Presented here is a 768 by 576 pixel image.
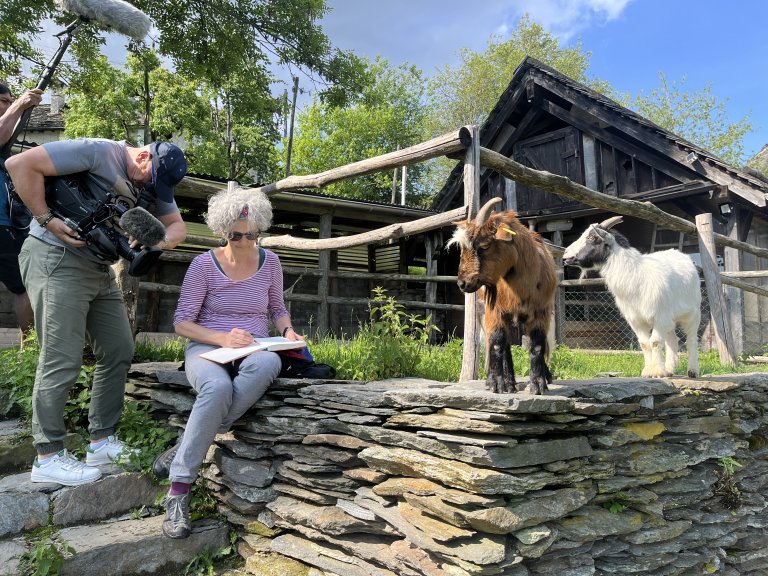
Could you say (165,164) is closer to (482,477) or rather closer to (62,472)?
(62,472)

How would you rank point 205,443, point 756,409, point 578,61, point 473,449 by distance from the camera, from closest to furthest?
point 473,449 < point 205,443 < point 756,409 < point 578,61

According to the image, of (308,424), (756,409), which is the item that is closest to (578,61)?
(756,409)

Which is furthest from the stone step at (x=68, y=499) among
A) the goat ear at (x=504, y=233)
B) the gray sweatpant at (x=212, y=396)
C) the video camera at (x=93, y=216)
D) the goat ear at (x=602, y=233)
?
the goat ear at (x=602, y=233)

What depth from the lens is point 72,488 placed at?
120 inches

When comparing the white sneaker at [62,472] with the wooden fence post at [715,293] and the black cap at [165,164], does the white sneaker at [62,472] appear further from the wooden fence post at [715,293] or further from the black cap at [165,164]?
the wooden fence post at [715,293]

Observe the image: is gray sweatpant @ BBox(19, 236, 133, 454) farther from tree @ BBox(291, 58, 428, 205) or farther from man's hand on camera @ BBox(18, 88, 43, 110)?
tree @ BBox(291, 58, 428, 205)

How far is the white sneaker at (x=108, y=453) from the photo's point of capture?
330cm

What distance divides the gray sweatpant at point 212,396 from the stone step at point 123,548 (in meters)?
0.38

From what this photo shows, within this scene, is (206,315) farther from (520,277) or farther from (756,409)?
(756,409)

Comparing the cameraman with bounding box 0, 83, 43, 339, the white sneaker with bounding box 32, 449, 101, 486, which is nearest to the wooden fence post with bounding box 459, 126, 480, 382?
the white sneaker with bounding box 32, 449, 101, 486

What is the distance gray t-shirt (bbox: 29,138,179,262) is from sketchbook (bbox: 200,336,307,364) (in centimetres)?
83

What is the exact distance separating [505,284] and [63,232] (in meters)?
2.34

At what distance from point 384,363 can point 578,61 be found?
33449 millimetres

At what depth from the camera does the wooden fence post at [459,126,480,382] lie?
3301 mm
